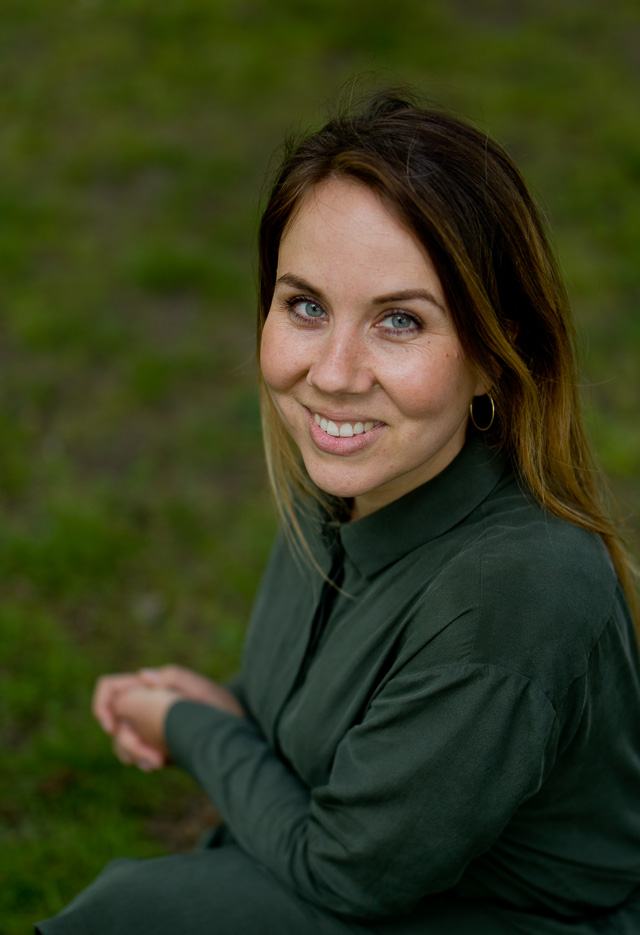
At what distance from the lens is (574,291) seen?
4.96 meters

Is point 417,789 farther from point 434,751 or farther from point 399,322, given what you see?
point 399,322

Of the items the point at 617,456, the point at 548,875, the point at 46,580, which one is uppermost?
the point at 617,456

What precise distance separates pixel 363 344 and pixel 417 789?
759 mm

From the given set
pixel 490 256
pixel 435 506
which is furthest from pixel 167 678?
pixel 490 256

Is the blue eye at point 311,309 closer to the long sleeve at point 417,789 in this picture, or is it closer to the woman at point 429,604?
the woman at point 429,604

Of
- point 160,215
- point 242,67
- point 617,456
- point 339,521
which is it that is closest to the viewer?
point 339,521

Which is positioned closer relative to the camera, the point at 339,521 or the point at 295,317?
the point at 295,317

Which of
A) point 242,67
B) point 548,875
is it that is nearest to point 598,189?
point 242,67

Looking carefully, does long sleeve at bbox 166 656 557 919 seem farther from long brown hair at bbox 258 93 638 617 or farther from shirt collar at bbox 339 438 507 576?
long brown hair at bbox 258 93 638 617

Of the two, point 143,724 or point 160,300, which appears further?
point 160,300

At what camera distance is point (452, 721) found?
1501 mm

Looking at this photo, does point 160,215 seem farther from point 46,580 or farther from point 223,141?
point 46,580

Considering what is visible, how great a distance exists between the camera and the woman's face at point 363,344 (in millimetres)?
1533

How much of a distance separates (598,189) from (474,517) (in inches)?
179
